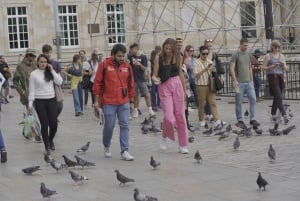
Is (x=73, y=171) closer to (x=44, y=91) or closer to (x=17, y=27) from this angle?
(x=44, y=91)

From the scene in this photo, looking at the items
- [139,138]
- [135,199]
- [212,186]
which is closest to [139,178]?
[212,186]

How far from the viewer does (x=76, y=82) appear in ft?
54.6

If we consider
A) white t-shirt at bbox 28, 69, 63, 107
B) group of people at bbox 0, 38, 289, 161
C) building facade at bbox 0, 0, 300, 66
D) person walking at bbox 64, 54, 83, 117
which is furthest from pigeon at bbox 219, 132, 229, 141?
building facade at bbox 0, 0, 300, 66

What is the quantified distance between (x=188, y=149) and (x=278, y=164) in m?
1.93

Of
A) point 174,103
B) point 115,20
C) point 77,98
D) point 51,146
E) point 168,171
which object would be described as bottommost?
point 168,171

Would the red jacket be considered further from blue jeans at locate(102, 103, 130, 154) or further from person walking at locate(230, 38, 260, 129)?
person walking at locate(230, 38, 260, 129)

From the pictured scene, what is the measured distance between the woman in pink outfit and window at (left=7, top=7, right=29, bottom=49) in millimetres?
24837

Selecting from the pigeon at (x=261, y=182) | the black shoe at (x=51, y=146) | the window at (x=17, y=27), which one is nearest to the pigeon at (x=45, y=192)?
the pigeon at (x=261, y=182)

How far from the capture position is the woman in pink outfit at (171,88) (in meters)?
9.97

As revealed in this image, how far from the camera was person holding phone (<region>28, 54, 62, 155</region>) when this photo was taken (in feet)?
33.3

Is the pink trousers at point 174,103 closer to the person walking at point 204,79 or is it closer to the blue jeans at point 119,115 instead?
the blue jeans at point 119,115

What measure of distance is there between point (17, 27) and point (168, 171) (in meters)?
26.5

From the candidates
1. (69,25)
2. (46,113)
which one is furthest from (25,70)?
(69,25)

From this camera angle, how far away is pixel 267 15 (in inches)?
692
